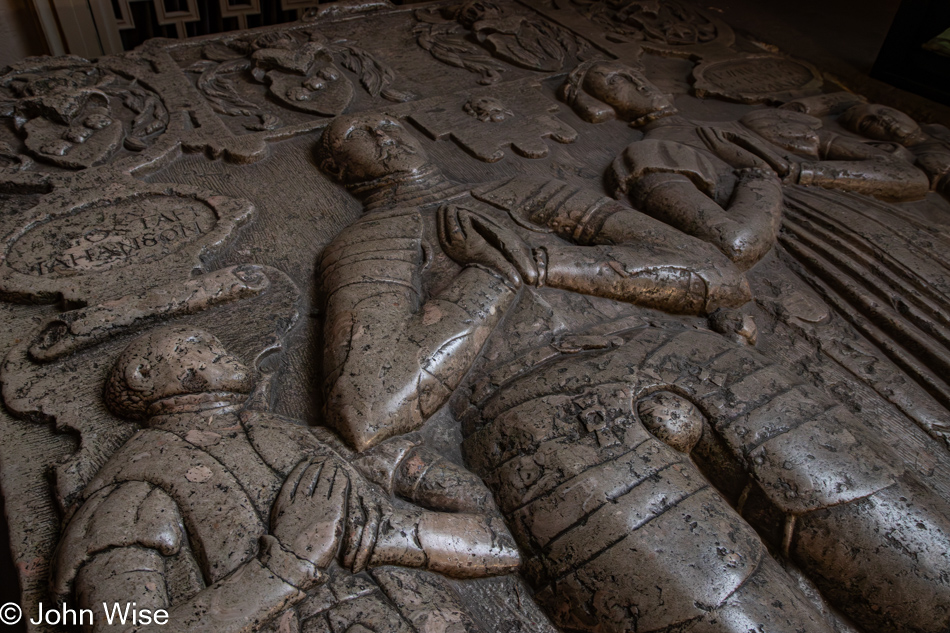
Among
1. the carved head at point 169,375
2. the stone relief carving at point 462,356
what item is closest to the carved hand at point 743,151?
the stone relief carving at point 462,356

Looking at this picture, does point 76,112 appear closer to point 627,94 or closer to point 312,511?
point 312,511

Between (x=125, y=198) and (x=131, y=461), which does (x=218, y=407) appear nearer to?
(x=131, y=461)

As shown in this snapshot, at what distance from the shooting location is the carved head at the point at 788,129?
139 inches

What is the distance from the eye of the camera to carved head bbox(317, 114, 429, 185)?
282 cm

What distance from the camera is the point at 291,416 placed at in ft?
6.70

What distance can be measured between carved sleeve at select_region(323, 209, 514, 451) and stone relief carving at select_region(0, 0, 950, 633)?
0.04 feet

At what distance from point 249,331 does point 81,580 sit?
98 cm

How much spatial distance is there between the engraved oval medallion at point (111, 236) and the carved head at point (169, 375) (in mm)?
697

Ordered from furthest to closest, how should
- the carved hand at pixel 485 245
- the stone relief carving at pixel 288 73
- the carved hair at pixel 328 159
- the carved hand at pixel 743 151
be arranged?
the stone relief carving at pixel 288 73 → the carved hand at pixel 743 151 → the carved hair at pixel 328 159 → the carved hand at pixel 485 245

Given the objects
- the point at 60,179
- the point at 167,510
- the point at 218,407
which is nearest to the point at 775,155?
the point at 218,407

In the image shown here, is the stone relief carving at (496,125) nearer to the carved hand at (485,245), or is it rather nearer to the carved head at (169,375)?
the carved hand at (485,245)

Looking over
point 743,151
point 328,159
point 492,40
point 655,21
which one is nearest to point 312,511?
point 328,159

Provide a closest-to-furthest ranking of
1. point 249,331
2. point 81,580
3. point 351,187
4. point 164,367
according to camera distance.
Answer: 1. point 81,580
2. point 164,367
3. point 249,331
4. point 351,187

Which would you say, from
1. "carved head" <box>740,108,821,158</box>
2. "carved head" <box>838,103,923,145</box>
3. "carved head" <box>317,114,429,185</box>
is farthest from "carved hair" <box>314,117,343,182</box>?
"carved head" <box>838,103,923,145</box>
